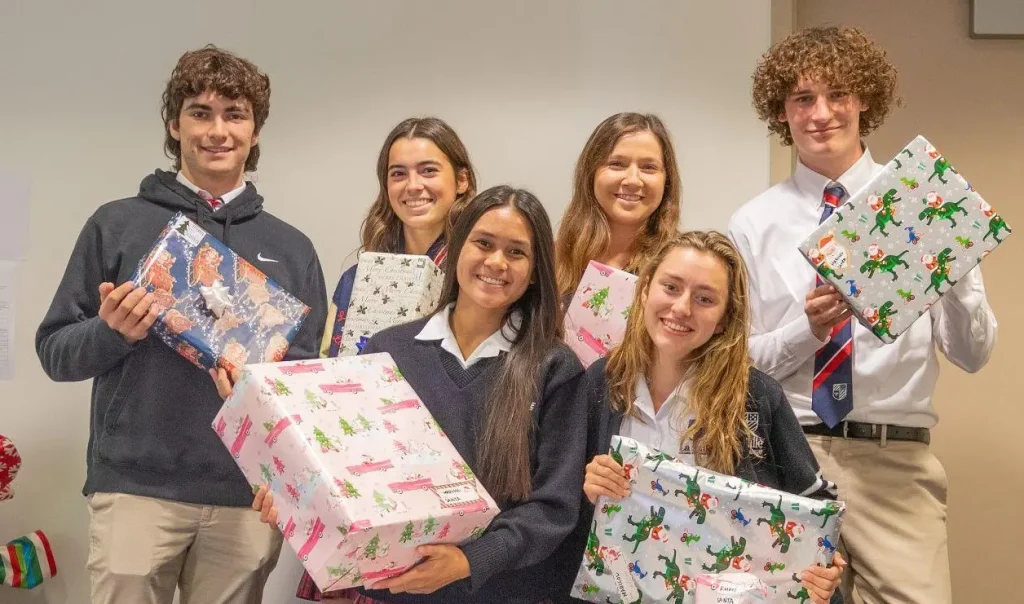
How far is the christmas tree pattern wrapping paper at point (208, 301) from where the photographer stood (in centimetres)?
218

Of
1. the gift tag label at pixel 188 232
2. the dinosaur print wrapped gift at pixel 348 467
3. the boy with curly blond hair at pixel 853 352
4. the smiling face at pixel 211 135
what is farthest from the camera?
the smiling face at pixel 211 135

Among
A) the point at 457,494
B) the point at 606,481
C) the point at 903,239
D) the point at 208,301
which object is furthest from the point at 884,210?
the point at 208,301

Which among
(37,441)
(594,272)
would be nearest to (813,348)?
(594,272)

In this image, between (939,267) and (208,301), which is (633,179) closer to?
(939,267)

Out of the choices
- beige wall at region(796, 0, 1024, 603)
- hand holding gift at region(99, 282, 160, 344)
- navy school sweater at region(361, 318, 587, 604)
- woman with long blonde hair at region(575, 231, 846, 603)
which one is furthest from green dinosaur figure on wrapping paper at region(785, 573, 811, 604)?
beige wall at region(796, 0, 1024, 603)

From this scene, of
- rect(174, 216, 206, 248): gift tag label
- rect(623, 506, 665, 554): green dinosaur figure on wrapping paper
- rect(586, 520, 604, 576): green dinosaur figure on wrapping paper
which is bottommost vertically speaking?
rect(586, 520, 604, 576): green dinosaur figure on wrapping paper

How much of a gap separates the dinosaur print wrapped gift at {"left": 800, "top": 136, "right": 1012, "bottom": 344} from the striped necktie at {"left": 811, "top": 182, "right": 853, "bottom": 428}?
0.79 feet

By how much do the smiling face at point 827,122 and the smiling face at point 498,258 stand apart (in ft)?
2.69

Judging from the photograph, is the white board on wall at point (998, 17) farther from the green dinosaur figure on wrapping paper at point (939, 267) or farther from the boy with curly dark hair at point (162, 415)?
the boy with curly dark hair at point (162, 415)

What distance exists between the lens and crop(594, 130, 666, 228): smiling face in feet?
8.70

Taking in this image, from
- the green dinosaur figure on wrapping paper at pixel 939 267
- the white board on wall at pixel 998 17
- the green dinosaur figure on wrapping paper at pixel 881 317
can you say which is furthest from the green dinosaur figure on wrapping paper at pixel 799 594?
the white board on wall at pixel 998 17

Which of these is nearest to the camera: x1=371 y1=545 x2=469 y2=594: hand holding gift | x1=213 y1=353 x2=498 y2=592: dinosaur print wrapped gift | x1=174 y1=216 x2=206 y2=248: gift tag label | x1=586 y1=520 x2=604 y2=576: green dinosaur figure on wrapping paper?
x1=213 y1=353 x2=498 y2=592: dinosaur print wrapped gift

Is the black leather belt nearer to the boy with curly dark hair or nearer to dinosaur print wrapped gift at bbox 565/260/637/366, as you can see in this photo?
dinosaur print wrapped gift at bbox 565/260/637/366

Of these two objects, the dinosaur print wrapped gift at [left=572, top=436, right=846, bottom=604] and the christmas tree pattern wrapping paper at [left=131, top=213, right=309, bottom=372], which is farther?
the christmas tree pattern wrapping paper at [left=131, top=213, right=309, bottom=372]
